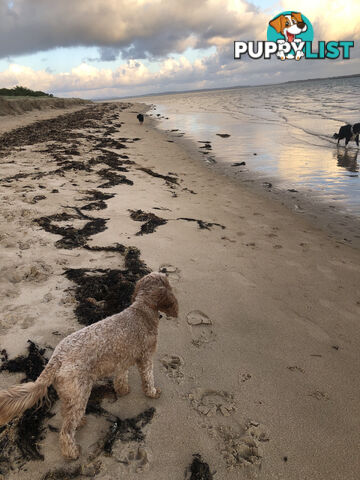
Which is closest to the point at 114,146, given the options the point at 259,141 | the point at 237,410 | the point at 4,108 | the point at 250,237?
the point at 259,141

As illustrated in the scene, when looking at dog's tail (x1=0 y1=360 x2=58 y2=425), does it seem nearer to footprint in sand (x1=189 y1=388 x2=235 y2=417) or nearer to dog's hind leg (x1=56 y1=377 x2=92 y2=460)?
dog's hind leg (x1=56 y1=377 x2=92 y2=460)

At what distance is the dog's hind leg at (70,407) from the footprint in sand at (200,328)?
1478mm

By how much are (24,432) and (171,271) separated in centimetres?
279

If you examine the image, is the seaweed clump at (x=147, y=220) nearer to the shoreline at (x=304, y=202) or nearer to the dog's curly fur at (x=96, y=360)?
the dog's curly fur at (x=96, y=360)

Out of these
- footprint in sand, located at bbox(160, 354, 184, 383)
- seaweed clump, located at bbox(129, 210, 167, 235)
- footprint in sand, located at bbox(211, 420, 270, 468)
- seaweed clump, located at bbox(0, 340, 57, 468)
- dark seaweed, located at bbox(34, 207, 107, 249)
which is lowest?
footprint in sand, located at bbox(211, 420, 270, 468)

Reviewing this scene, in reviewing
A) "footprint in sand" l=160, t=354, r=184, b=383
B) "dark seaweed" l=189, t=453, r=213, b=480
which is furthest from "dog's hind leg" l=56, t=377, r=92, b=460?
"footprint in sand" l=160, t=354, r=184, b=383

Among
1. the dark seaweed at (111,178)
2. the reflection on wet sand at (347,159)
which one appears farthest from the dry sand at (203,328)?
the reflection on wet sand at (347,159)

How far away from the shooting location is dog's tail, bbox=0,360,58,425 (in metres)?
1.84

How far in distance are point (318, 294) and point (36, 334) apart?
3.99 meters

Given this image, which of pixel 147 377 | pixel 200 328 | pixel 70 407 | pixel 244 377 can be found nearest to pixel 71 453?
pixel 70 407

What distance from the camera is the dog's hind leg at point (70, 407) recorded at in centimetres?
200

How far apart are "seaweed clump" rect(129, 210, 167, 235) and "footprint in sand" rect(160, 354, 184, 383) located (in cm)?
297

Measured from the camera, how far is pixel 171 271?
4527 mm

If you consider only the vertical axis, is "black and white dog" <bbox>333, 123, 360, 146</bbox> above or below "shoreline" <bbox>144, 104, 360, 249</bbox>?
above
